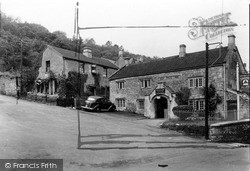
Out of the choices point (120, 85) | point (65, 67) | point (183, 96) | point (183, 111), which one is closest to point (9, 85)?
point (65, 67)

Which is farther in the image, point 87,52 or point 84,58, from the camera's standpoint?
point 87,52

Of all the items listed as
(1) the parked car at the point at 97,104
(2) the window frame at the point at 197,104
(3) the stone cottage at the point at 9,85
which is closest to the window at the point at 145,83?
(1) the parked car at the point at 97,104

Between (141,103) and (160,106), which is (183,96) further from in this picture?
(141,103)

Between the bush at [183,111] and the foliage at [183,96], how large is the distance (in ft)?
6.86

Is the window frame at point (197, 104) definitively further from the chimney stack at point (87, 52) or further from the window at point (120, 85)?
the chimney stack at point (87, 52)

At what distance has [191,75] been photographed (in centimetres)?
2730

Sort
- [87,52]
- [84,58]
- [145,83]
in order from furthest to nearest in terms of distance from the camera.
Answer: [87,52], [84,58], [145,83]

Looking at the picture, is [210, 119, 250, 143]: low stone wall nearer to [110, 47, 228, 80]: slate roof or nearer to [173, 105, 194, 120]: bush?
[173, 105, 194, 120]: bush

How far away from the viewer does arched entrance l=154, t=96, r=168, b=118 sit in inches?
1118

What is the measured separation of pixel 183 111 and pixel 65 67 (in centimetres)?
1550

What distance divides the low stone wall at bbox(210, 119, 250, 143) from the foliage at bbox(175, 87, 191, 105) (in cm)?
893

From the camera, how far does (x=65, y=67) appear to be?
3266 centimetres

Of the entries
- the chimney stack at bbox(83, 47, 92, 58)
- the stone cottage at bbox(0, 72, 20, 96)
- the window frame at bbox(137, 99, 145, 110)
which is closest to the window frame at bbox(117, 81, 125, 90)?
the window frame at bbox(137, 99, 145, 110)

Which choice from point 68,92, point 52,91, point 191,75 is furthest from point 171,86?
point 52,91
